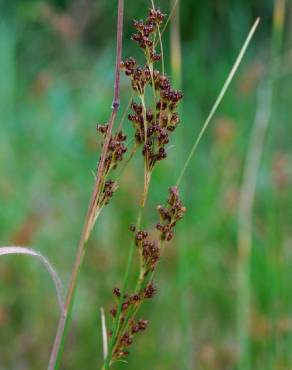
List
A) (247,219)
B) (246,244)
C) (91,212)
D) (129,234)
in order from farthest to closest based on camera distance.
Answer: (129,234)
(247,219)
(246,244)
(91,212)

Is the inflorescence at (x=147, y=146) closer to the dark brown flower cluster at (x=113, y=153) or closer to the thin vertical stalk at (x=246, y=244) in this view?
the dark brown flower cluster at (x=113, y=153)

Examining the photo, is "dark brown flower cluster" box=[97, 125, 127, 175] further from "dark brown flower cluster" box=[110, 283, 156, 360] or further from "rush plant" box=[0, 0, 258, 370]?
"dark brown flower cluster" box=[110, 283, 156, 360]

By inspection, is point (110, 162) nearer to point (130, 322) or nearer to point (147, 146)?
point (147, 146)

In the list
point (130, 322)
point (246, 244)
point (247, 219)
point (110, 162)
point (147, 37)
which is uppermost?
point (247, 219)

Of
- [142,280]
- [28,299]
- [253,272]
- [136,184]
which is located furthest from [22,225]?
[142,280]

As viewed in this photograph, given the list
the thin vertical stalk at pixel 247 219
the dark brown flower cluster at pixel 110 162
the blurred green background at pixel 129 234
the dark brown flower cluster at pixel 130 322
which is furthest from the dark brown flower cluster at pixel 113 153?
the thin vertical stalk at pixel 247 219

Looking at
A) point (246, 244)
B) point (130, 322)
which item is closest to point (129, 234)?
point (246, 244)

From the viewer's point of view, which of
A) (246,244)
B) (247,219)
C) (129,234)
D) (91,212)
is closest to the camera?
(91,212)
